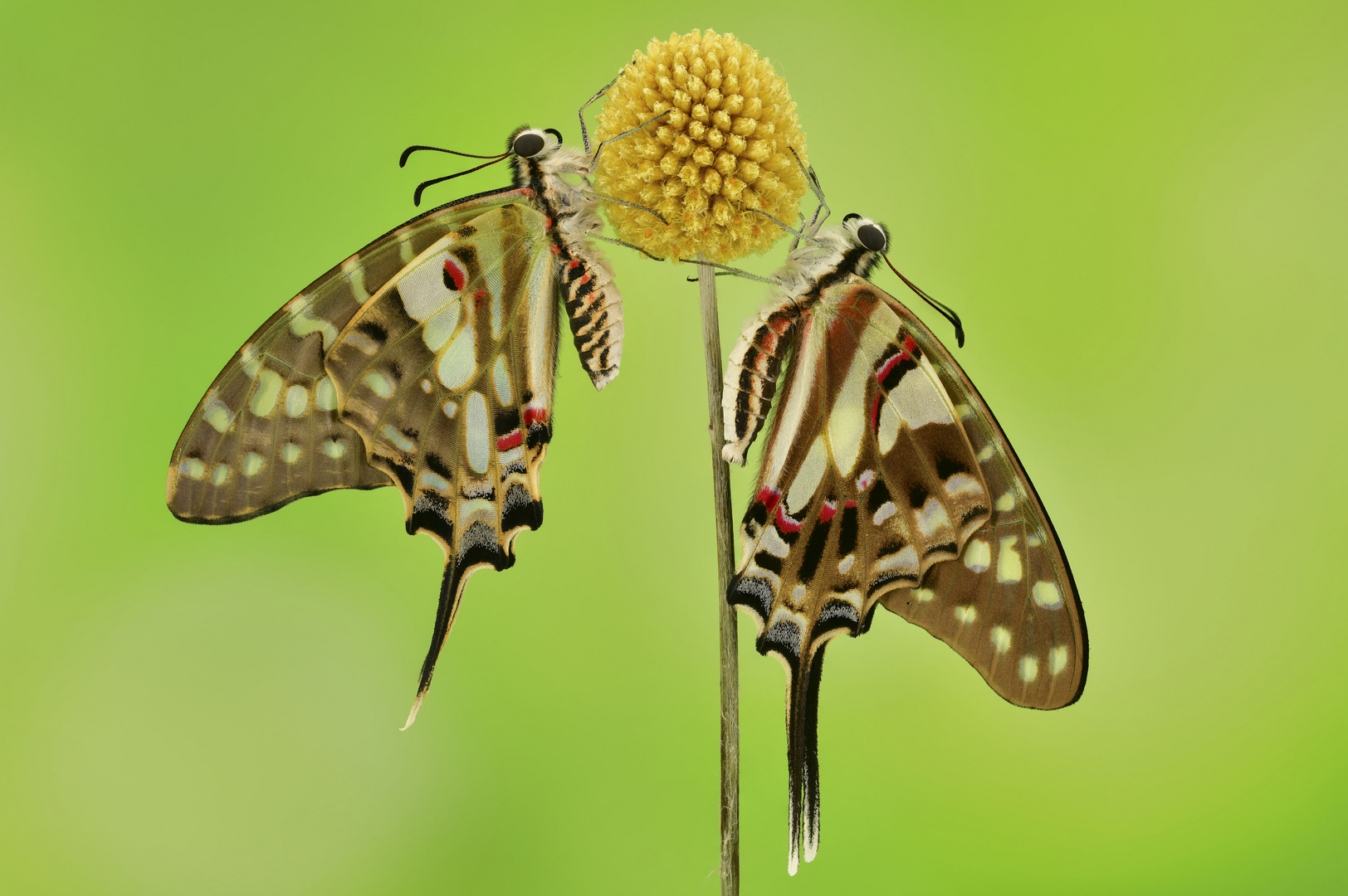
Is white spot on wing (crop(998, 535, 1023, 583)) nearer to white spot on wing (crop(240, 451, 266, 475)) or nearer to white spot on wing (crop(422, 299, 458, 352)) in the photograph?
white spot on wing (crop(422, 299, 458, 352))

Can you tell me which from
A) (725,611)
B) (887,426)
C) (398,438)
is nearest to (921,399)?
(887,426)

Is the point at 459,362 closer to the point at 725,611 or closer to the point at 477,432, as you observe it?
the point at 477,432

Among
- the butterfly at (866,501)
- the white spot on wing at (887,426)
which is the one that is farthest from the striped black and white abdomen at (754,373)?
the white spot on wing at (887,426)

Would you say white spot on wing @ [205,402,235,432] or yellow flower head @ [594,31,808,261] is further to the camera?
Answer: white spot on wing @ [205,402,235,432]

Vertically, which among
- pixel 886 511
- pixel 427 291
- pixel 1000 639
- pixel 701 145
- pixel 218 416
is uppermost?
pixel 701 145

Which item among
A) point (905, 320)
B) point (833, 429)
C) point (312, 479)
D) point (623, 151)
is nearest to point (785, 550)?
point (833, 429)

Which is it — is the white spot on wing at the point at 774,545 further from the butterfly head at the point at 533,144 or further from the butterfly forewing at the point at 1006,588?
the butterfly head at the point at 533,144

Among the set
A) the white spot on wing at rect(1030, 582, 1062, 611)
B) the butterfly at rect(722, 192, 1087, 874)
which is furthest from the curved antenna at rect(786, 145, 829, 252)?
the white spot on wing at rect(1030, 582, 1062, 611)

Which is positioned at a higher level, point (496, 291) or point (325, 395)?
point (496, 291)
